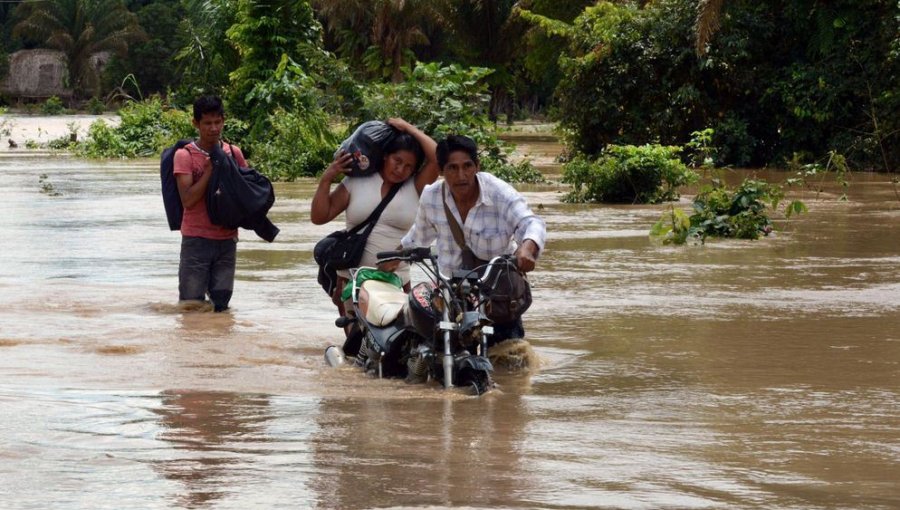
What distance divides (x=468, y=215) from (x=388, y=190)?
2.69ft

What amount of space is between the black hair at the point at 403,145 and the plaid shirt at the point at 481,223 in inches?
17.4

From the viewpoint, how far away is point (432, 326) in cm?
709

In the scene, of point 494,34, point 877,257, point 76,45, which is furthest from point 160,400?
point 76,45

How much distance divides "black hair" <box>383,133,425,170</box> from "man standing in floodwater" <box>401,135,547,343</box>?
44 centimetres

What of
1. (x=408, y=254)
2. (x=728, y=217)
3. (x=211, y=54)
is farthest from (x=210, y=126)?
(x=211, y=54)

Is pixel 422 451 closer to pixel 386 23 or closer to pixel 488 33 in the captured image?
pixel 488 33

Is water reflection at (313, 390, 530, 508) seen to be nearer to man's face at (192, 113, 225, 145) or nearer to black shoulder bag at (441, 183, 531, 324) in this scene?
black shoulder bag at (441, 183, 531, 324)

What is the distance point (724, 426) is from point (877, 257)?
7.86 m

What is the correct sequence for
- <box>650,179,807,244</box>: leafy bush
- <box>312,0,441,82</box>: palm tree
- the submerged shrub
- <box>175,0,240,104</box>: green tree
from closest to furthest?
<box>650,179,807,244</box>: leafy bush, the submerged shrub, <box>175,0,240,104</box>: green tree, <box>312,0,441,82</box>: palm tree

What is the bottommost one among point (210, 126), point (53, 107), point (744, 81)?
point (210, 126)

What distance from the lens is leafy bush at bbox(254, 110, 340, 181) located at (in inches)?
1067

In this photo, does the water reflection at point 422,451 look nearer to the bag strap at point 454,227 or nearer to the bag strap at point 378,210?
the bag strap at point 454,227

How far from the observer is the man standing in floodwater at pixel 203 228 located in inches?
380

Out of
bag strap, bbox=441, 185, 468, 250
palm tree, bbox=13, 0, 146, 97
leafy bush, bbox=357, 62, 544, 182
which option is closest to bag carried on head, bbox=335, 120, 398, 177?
bag strap, bbox=441, 185, 468, 250
